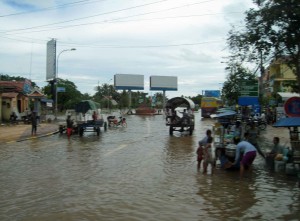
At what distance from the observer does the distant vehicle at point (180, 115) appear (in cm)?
2888

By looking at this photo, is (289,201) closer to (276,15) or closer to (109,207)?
(109,207)

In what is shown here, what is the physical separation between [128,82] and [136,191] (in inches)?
3395

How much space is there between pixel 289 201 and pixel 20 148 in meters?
14.6

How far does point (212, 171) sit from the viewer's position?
12.7 metres

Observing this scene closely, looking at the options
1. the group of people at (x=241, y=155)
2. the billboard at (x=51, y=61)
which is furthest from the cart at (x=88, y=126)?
the billboard at (x=51, y=61)

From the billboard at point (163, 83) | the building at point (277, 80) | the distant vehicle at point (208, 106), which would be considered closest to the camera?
the building at point (277, 80)

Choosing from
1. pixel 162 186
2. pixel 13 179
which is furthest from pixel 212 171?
pixel 13 179

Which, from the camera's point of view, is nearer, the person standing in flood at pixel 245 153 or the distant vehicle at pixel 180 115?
the person standing in flood at pixel 245 153

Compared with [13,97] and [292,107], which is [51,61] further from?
[292,107]

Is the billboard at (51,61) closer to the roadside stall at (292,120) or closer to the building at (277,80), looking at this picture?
the building at (277,80)

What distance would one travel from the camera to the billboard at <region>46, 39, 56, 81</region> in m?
50.3

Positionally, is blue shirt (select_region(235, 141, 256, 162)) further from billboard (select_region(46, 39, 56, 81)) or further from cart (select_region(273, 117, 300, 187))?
billboard (select_region(46, 39, 56, 81))

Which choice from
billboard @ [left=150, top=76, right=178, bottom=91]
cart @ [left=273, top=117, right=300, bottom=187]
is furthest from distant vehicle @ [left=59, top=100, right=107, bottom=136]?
billboard @ [left=150, top=76, right=178, bottom=91]

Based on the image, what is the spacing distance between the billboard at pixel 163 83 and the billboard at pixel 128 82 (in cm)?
404
